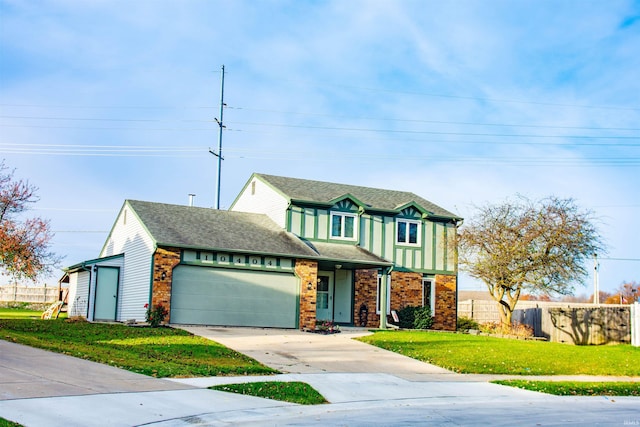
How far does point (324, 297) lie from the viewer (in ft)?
103

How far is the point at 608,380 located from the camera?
17.9 metres

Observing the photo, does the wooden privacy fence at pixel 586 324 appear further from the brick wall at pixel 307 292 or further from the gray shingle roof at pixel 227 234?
the brick wall at pixel 307 292

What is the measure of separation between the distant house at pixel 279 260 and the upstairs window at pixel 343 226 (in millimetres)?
46

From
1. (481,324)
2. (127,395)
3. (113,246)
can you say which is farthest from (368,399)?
(481,324)

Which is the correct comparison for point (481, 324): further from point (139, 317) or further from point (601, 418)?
point (601, 418)

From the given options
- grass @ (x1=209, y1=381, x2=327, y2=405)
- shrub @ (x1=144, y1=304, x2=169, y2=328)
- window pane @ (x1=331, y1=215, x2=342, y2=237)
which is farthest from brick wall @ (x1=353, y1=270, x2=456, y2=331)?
grass @ (x1=209, y1=381, x2=327, y2=405)

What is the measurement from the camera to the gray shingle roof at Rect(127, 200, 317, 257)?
1043 inches

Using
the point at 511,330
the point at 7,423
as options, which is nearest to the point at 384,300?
the point at 511,330

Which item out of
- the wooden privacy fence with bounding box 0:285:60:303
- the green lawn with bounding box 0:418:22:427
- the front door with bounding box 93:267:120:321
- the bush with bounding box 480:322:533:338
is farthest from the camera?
the wooden privacy fence with bounding box 0:285:60:303

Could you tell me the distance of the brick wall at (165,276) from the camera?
25.2m

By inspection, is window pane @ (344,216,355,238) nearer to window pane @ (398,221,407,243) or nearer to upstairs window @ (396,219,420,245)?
upstairs window @ (396,219,420,245)

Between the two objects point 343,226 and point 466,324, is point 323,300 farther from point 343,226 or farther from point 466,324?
point 466,324

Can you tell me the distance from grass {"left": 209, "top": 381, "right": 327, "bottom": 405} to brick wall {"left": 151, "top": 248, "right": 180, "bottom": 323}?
12.0 m

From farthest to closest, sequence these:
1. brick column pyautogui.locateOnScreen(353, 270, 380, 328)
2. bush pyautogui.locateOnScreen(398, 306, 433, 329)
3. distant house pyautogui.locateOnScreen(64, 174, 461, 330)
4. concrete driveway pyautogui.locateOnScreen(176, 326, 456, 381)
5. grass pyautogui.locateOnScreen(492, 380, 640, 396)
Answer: bush pyautogui.locateOnScreen(398, 306, 433, 329), brick column pyautogui.locateOnScreen(353, 270, 380, 328), distant house pyautogui.locateOnScreen(64, 174, 461, 330), concrete driveway pyautogui.locateOnScreen(176, 326, 456, 381), grass pyautogui.locateOnScreen(492, 380, 640, 396)
